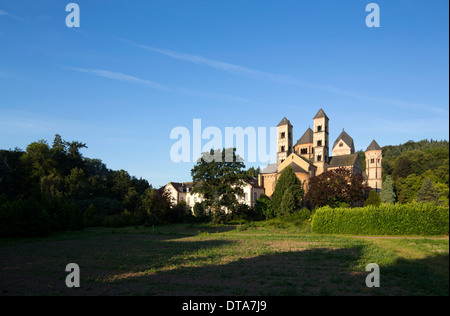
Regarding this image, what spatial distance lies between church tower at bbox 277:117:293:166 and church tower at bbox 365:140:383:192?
19219 millimetres

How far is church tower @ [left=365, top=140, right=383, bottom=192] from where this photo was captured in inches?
3004

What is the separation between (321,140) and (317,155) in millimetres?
3604

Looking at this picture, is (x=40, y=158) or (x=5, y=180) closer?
(x=5, y=180)

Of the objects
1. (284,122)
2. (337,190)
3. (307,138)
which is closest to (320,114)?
(307,138)

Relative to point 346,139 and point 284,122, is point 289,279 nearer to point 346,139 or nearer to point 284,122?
point 284,122

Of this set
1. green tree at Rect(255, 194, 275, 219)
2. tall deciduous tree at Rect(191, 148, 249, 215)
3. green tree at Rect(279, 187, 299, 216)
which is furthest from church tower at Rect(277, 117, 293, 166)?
tall deciduous tree at Rect(191, 148, 249, 215)

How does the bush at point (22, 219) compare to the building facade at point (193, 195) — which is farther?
the building facade at point (193, 195)

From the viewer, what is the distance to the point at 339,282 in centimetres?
1055

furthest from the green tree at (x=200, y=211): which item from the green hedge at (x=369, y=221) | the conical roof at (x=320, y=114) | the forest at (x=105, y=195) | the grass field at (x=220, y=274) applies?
the conical roof at (x=320, y=114)

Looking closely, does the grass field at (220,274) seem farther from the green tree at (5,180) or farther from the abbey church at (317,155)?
the abbey church at (317,155)

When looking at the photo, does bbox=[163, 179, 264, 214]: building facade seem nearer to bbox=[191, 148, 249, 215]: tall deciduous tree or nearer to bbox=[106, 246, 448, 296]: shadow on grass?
bbox=[191, 148, 249, 215]: tall deciduous tree

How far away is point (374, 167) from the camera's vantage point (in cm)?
7662

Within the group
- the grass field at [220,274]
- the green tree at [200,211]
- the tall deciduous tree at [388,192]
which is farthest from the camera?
the tall deciduous tree at [388,192]

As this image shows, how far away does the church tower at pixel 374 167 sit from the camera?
76.3 meters
